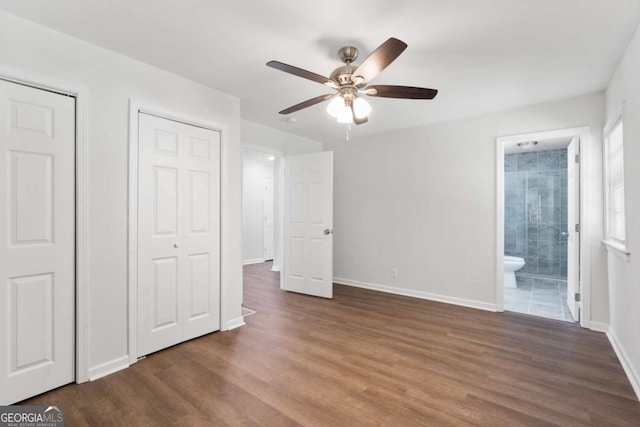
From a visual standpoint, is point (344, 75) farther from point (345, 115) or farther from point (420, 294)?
point (420, 294)

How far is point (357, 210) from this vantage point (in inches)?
194

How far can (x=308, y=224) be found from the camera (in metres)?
4.42

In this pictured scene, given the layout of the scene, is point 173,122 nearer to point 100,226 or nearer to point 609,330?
point 100,226

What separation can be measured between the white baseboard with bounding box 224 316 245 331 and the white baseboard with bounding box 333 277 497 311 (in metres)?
2.20

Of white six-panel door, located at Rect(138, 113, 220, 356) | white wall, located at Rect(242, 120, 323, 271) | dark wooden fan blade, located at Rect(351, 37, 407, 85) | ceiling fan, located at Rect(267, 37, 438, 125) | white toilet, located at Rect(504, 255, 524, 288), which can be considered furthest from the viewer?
white toilet, located at Rect(504, 255, 524, 288)

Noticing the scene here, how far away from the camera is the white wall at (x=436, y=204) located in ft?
10.8

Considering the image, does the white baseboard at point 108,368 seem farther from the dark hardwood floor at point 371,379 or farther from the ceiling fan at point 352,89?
the ceiling fan at point 352,89

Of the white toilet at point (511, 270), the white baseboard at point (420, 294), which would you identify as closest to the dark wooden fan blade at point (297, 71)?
the white baseboard at point (420, 294)

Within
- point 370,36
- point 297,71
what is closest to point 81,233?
point 297,71

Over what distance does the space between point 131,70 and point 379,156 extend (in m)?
3.35

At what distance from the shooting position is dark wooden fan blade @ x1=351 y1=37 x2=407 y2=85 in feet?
5.29

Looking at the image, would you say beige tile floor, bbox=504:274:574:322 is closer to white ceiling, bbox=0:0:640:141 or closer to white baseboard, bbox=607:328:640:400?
white baseboard, bbox=607:328:640:400

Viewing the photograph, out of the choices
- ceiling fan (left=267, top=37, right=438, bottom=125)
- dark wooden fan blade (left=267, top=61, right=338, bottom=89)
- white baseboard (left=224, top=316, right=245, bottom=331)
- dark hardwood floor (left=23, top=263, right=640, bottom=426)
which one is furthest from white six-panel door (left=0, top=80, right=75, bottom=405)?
ceiling fan (left=267, top=37, right=438, bottom=125)

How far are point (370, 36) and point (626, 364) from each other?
312cm
